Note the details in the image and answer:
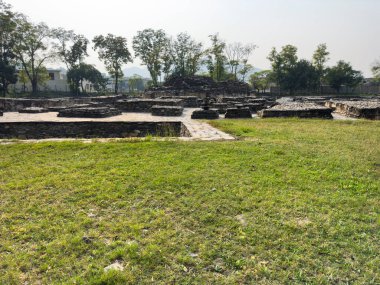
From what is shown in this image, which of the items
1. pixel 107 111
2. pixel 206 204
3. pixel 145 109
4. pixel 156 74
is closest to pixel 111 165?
pixel 206 204

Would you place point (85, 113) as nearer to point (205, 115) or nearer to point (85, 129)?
point (85, 129)

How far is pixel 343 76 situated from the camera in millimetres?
42500

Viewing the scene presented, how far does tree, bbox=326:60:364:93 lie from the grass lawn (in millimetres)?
43047

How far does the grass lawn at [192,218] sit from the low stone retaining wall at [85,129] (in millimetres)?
4939

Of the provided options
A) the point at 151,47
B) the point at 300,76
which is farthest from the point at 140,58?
the point at 300,76

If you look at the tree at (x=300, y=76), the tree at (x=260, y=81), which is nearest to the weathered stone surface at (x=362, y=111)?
the tree at (x=300, y=76)

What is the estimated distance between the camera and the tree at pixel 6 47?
3300 centimetres

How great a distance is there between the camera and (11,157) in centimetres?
545

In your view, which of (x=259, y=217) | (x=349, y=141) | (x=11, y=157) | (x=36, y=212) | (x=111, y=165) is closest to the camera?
(x=259, y=217)

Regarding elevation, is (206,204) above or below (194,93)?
below

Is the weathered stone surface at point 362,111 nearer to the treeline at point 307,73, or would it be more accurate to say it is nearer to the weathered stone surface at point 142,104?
the weathered stone surface at point 142,104

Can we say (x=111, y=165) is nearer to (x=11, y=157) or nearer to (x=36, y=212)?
(x=36, y=212)

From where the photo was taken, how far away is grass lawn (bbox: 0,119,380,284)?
2297 millimetres

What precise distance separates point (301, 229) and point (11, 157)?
17.1ft
